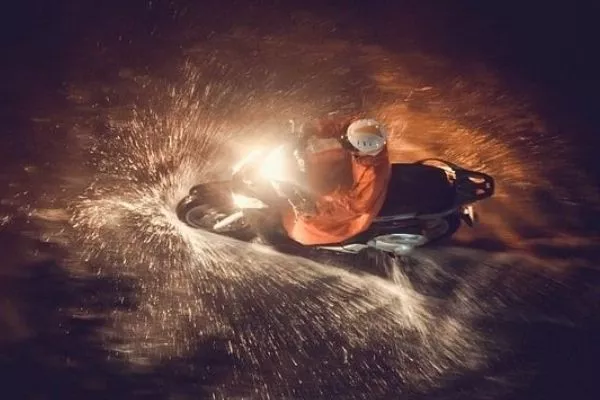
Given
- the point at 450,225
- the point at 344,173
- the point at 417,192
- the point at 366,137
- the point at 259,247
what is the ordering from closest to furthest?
the point at 366,137 → the point at 344,173 → the point at 417,192 → the point at 450,225 → the point at 259,247

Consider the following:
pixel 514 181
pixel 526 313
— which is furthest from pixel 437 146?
pixel 526 313

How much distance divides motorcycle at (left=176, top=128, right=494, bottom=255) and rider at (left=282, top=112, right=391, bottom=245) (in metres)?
0.14

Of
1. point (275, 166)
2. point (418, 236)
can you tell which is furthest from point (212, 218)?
point (418, 236)

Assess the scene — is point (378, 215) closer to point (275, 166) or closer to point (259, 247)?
point (275, 166)

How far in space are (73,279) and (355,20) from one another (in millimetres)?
3048

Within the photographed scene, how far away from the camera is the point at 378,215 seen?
371 centimetres

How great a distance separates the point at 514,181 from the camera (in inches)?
194

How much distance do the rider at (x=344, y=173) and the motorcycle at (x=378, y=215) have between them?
14 cm

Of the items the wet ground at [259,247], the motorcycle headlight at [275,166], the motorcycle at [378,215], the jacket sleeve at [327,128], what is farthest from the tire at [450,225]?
the motorcycle headlight at [275,166]

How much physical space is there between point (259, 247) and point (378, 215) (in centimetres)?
135

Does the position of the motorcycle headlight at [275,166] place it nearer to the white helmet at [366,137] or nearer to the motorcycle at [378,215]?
the motorcycle at [378,215]

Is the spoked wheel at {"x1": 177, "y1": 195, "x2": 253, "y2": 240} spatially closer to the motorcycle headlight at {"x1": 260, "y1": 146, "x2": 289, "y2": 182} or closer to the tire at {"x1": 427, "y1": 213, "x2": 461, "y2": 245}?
the motorcycle headlight at {"x1": 260, "y1": 146, "x2": 289, "y2": 182}

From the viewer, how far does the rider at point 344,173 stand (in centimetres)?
312

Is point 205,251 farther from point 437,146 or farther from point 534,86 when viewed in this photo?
point 534,86
